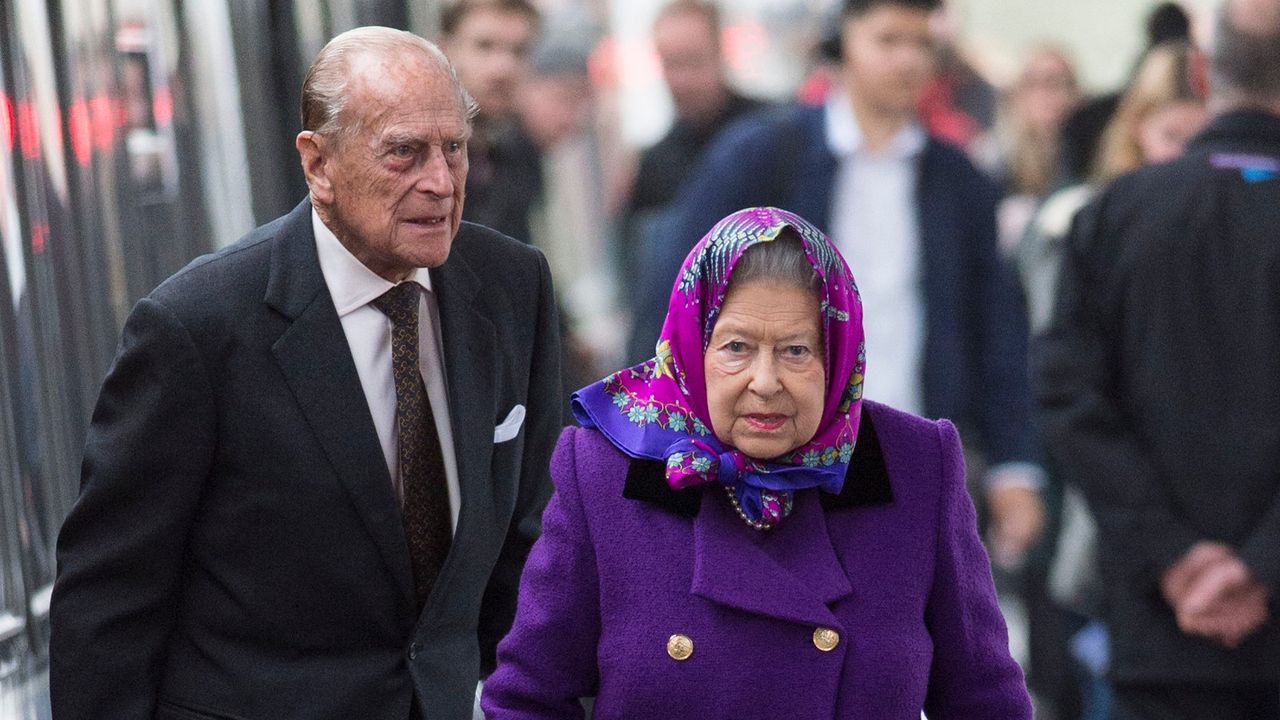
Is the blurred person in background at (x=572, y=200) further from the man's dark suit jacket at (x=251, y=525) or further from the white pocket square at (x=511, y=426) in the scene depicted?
the man's dark suit jacket at (x=251, y=525)

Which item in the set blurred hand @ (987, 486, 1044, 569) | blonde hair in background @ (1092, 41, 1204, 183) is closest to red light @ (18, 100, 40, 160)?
blurred hand @ (987, 486, 1044, 569)

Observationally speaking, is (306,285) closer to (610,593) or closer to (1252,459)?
(610,593)

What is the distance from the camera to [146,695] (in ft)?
10.9

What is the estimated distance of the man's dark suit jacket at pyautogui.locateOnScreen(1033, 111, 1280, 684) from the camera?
203 inches

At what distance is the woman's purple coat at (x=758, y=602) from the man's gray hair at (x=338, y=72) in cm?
60

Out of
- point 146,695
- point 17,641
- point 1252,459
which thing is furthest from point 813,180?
point 146,695

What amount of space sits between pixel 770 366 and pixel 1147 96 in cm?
380

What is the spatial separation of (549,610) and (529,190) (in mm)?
3390

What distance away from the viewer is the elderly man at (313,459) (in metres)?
3.26

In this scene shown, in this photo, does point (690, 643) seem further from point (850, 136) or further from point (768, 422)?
point (850, 136)

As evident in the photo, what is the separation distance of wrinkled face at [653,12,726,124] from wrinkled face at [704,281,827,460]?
18.1 ft

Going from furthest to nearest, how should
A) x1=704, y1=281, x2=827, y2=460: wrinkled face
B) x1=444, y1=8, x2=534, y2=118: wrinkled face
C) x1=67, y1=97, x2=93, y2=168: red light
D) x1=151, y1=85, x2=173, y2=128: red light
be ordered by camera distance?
x1=444, y1=8, x2=534, y2=118: wrinkled face → x1=151, y1=85, x2=173, y2=128: red light → x1=67, y1=97, x2=93, y2=168: red light → x1=704, y1=281, x2=827, y2=460: wrinkled face

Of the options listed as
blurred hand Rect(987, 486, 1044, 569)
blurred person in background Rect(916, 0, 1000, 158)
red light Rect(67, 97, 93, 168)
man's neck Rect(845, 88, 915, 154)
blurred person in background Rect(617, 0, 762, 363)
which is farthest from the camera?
blurred person in background Rect(916, 0, 1000, 158)

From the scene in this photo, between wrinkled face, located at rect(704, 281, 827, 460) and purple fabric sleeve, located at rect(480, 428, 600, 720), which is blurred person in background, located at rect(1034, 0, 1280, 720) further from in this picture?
purple fabric sleeve, located at rect(480, 428, 600, 720)
